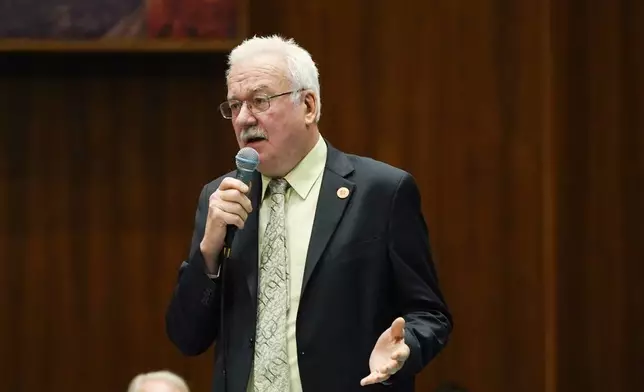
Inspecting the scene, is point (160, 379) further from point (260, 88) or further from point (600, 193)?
point (600, 193)

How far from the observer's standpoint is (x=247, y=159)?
1.93 m

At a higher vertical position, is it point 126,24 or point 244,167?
point 126,24

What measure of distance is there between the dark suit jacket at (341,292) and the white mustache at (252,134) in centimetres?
8

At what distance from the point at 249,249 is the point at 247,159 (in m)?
0.20

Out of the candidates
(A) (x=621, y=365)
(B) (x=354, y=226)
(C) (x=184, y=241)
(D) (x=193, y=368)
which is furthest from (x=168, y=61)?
(A) (x=621, y=365)

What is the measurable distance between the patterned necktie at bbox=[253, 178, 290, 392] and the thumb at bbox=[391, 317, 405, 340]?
0.25m

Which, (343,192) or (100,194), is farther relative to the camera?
(100,194)

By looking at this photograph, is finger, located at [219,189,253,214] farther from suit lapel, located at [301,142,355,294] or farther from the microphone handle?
suit lapel, located at [301,142,355,294]

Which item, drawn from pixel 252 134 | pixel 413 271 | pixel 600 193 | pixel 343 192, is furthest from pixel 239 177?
pixel 600 193

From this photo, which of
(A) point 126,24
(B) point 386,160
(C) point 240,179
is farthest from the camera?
(B) point 386,160

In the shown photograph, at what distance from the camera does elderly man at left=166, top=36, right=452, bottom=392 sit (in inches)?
77.2

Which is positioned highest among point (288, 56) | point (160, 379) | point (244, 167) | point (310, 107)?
point (288, 56)

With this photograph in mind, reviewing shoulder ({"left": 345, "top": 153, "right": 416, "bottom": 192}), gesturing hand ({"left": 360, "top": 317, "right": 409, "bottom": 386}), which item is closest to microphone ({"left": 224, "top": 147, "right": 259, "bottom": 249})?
shoulder ({"left": 345, "top": 153, "right": 416, "bottom": 192})

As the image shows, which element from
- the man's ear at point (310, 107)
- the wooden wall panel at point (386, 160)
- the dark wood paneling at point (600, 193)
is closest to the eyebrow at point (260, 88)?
the man's ear at point (310, 107)
